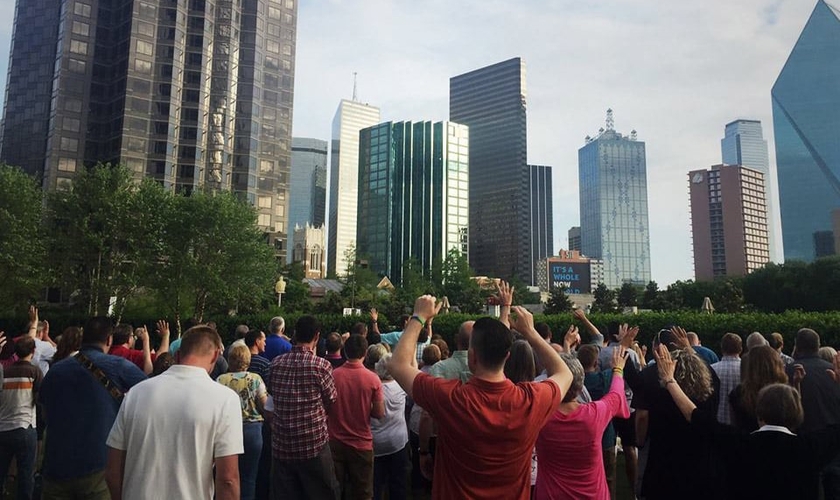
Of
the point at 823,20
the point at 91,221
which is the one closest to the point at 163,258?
the point at 91,221

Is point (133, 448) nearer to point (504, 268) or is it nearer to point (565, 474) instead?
point (565, 474)

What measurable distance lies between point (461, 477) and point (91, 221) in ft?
120

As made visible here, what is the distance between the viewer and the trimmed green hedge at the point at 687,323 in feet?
59.1

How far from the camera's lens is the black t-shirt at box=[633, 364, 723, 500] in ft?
13.1

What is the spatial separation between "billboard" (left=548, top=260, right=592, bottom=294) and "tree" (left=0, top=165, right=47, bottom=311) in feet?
303

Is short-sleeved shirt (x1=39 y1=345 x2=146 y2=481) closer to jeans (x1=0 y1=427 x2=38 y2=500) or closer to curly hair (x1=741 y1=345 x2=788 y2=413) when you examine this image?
jeans (x1=0 y1=427 x2=38 y2=500)

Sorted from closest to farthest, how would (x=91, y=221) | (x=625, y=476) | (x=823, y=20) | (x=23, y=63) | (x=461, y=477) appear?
(x=461, y=477), (x=625, y=476), (x=91, y=221), (x=23, y=63), (x=823, y=20)

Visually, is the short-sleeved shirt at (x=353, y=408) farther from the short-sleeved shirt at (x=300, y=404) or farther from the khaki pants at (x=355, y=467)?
the short-sleeved shirt at (x=300, y=404)

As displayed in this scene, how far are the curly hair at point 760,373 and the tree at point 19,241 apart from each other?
36.8 m

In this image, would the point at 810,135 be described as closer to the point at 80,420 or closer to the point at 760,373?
the point at 760,373

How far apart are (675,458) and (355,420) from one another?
2963 mm

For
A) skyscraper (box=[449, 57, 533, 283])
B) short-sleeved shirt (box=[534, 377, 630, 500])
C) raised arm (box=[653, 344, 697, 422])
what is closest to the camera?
short-sleeved shirt (box=[534, 377, 630, 500])

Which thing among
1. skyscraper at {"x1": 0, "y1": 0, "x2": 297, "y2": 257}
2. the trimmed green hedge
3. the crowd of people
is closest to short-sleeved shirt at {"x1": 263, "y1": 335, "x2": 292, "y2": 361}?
the crowd of people

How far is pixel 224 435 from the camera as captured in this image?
300 centimetres
